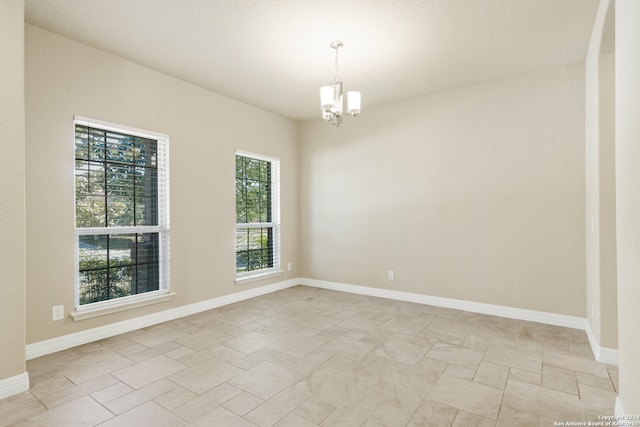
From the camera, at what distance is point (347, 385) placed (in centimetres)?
239

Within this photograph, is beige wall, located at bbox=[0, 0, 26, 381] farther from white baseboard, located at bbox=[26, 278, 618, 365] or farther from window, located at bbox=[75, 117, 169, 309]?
window, located at bbox=[75, 117, 169, 309]

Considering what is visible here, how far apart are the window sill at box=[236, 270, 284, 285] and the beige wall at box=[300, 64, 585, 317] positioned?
2.16ft

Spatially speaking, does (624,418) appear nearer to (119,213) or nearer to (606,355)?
(606,355)

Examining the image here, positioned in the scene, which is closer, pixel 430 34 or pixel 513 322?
pixel 430 34

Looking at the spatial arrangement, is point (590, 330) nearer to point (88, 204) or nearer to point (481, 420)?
point (481, 420)

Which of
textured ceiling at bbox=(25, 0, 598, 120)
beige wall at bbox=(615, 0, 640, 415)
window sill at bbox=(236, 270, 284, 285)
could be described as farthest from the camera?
window sill at bbox=(236, 270, 284, 285)

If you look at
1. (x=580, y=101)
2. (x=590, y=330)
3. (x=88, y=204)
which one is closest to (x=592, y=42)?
(x=580, y=101)

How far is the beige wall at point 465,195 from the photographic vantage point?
144 inches

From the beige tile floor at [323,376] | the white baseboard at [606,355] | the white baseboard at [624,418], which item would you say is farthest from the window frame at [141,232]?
the white baseboard at [606,355]

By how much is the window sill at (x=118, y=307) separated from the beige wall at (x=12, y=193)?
795 mm

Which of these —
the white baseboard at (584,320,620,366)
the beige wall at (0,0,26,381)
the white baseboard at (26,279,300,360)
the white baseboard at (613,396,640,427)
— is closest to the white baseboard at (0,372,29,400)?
the beige wall at (0,0,26,381)

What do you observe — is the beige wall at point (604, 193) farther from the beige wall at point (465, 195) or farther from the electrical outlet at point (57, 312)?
the electrical outlet at point (57, 312)

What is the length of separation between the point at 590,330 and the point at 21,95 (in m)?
5.07

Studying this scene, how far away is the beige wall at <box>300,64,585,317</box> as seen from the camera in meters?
3.66
